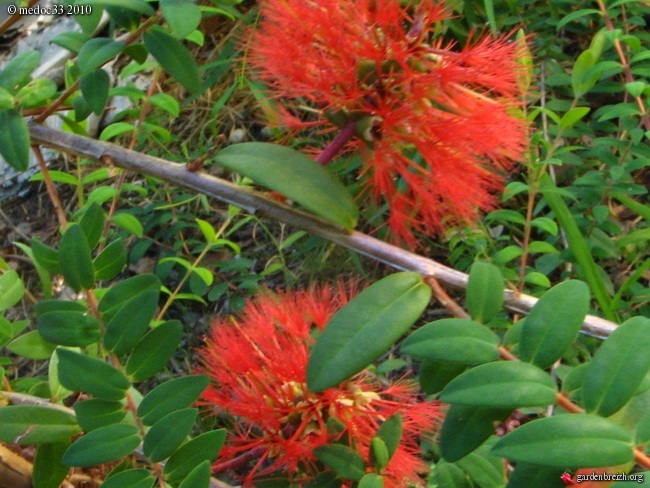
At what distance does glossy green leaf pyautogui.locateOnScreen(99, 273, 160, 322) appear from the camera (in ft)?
2.85

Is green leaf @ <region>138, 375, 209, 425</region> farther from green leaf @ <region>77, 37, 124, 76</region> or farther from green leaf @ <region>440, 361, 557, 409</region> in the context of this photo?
green leaf @ <region>77, 37, 124, 76</region>

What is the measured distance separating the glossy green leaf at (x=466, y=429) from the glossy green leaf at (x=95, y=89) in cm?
60

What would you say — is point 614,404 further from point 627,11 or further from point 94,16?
point 627,11

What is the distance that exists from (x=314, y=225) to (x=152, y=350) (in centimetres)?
24

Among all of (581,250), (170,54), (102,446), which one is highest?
(170,54)

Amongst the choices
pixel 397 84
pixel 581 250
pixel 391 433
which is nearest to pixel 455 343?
pixel 391 433

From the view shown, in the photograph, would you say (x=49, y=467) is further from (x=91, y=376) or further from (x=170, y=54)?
(x=170, y=54)

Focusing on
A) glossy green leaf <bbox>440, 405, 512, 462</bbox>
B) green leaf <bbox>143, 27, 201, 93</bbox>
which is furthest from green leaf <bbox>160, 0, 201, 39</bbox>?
glossy green leaf <bbox>440, 405, 512, 462</bbox>

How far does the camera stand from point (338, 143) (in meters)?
0.86

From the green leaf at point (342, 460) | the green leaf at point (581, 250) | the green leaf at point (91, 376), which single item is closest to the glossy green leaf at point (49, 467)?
the green leaf at point (91, 376)

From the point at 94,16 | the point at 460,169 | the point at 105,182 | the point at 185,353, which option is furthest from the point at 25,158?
the point at 105,182

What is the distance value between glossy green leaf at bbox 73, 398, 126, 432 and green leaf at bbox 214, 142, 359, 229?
0.31 metres

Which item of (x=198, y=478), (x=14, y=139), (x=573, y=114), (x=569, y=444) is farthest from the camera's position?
(x=573, y=114)

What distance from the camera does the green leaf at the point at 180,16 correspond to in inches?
32.6
